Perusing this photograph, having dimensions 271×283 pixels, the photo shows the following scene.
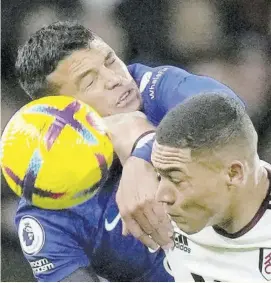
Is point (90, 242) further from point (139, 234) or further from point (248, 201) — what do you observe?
point (248, 201)

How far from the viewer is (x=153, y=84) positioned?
115 centimetres

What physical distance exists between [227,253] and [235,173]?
16 centimetres

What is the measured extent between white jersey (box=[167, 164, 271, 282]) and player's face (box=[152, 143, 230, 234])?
4cm

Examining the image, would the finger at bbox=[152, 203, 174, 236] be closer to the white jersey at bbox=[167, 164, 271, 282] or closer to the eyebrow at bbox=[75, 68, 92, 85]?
the white jersey at bbox=[167, 164, 271, 282]

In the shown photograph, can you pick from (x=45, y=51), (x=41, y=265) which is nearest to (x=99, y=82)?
(x=45, y=51)

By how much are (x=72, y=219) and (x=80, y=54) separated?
30 cm

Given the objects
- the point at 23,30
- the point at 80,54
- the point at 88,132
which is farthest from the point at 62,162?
the point at 23,30

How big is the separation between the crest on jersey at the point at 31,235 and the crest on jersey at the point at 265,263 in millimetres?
394

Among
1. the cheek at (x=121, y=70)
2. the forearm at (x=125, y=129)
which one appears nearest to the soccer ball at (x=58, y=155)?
the forearm at (x=125, y=129)

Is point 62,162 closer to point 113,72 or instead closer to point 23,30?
point 113,72

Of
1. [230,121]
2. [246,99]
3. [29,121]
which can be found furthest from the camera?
[246,99]

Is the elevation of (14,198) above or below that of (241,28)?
below

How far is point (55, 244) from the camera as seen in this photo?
1205mm

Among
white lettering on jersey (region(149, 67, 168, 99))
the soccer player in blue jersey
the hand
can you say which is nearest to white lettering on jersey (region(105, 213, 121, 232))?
the soccer player in blue jersey
